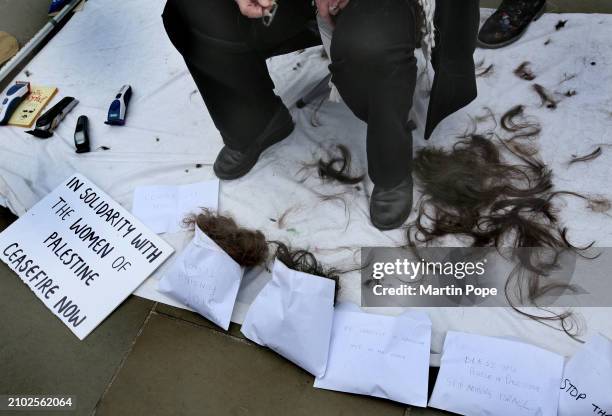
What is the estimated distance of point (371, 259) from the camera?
1.59m

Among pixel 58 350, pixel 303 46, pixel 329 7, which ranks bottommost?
pixel 58 350

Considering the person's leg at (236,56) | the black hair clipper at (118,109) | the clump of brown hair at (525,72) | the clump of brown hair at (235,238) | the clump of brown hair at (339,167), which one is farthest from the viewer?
the black hair clipper at (118,109)

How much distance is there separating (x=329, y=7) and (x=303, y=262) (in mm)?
770

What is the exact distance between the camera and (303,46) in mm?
1705

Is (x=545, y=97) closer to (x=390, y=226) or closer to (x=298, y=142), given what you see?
(x=390, y=226)

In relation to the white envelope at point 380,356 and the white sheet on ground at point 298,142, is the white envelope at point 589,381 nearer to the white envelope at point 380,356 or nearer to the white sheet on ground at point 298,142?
the white sheet on ground at point 298,142

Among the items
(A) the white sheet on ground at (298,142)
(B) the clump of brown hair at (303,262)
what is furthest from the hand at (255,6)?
(B) the clump of brown hair at (303,262)

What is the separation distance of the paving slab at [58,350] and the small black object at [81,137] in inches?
24.0

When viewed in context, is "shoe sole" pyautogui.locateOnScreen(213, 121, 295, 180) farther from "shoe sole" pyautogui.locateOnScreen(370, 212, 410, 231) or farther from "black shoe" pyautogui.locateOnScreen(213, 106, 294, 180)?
"shoe sole" pyautogui.locateOnScreen(370, 212, 410, 231)

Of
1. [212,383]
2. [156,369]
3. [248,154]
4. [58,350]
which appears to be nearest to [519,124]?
[248,154]

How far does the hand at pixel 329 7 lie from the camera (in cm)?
132

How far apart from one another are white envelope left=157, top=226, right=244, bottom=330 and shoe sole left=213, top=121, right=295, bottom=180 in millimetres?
301

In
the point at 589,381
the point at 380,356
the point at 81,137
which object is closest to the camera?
the point at 589,381

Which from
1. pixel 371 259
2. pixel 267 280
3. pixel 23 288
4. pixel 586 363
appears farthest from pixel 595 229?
pixel 23 288
